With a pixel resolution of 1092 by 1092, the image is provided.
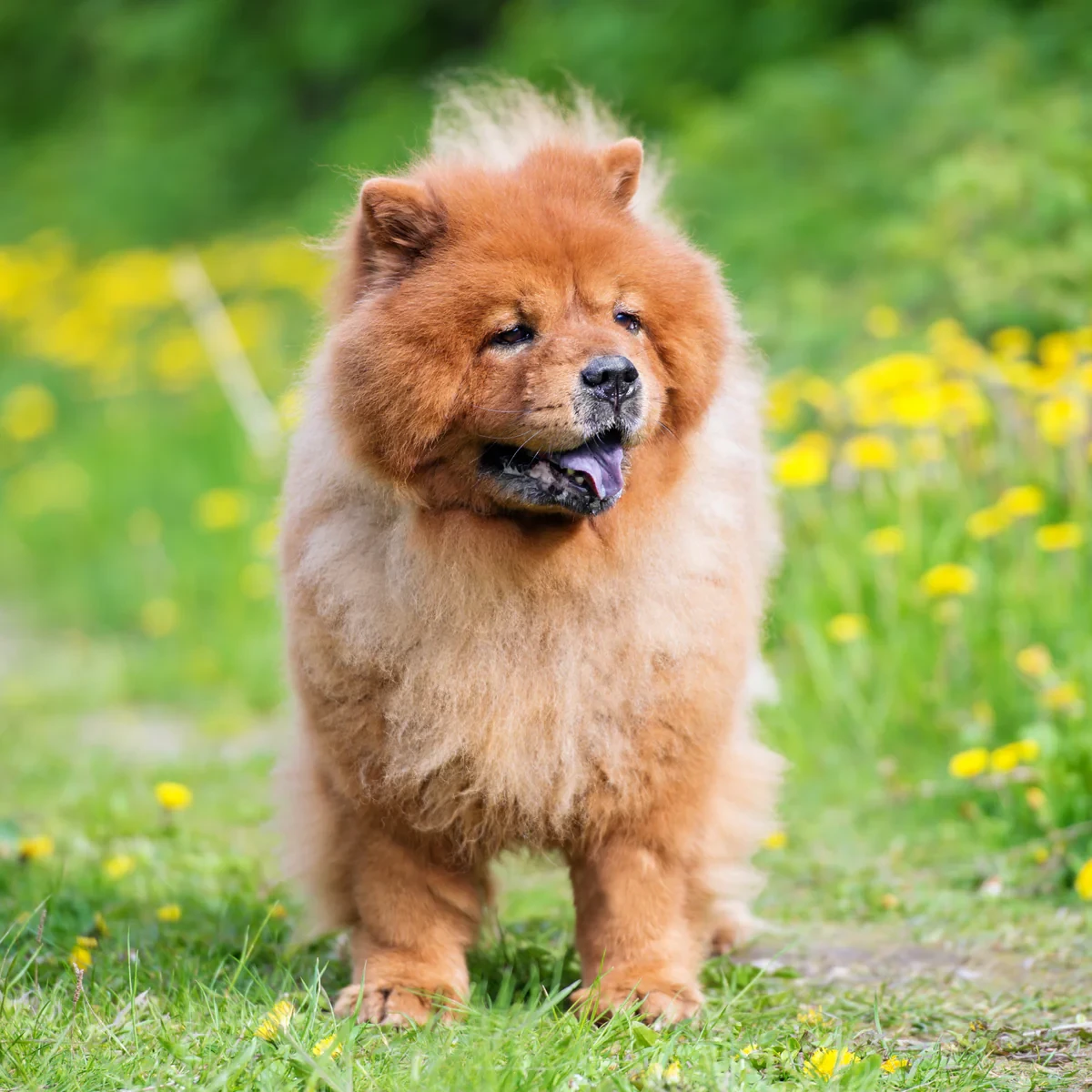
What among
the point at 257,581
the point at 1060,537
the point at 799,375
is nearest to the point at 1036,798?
the point at 1060,537

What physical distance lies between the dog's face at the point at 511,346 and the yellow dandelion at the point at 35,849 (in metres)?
1.53

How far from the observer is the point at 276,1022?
8.08 feet

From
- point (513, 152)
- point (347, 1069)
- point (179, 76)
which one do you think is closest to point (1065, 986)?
point (347, 1069)

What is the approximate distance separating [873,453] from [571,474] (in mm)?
2183

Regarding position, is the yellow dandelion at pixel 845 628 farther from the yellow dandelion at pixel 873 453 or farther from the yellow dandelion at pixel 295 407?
the yellow dandelion at pixel 295 407

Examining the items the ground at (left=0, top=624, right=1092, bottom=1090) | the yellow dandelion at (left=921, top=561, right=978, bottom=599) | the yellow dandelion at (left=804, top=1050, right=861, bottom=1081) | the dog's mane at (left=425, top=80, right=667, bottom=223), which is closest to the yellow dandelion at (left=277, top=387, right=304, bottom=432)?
the dog's mane at (left=425, top=80, right=667, bottom=223)

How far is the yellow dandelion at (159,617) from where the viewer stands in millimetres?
6457

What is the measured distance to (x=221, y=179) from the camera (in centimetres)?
1427

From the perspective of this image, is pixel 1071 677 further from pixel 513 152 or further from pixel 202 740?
pixel 202 740

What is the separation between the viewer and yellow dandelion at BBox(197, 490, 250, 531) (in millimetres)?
6723

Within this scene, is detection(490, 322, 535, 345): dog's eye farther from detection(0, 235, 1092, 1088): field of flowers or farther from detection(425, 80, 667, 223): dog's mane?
detection(0, 235, 1092, 1088): field of flowers

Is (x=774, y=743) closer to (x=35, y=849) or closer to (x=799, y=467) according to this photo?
(x=799, y=467)

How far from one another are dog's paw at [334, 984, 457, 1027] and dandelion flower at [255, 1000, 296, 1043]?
0.68ft

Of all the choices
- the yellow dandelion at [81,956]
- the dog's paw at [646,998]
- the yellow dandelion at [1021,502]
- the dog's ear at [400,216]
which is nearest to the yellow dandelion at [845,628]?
the yellow dandelion at [1021,502]
